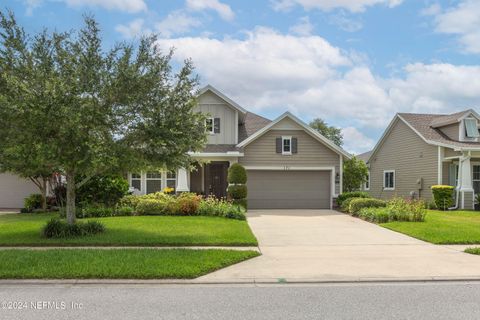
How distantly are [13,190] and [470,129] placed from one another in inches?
984

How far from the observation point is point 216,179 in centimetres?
2408

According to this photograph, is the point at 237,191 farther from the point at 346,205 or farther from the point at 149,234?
the point at 149,234

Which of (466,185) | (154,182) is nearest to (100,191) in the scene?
(154,182)

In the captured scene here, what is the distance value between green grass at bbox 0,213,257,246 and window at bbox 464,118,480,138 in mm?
16440

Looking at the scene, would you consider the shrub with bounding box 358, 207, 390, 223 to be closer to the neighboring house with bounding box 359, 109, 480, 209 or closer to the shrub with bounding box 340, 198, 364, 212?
the shrub with bounding box 340, 198, 364, 212

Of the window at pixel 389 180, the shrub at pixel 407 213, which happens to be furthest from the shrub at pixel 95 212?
the window at pixel 389 180

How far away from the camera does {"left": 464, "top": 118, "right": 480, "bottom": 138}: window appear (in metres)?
24.2

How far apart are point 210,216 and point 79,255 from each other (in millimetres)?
8336

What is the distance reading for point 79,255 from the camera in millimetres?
8938

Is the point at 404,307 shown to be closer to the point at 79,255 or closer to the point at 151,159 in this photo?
the point at 79,255

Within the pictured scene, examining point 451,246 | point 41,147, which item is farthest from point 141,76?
point 451,246

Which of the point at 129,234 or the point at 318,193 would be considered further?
the point at 318,193

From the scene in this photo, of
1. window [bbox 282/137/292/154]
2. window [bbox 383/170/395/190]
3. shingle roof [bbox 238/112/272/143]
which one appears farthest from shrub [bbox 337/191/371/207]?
window [bbox 383/170/395/190]

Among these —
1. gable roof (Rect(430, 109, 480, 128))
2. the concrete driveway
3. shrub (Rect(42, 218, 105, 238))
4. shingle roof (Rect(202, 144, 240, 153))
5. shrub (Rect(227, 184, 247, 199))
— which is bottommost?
the concrete driveway
